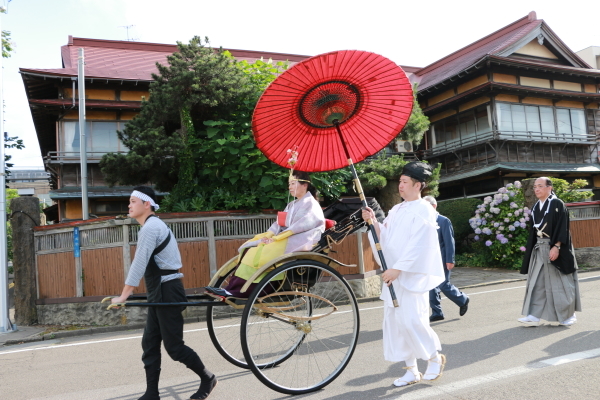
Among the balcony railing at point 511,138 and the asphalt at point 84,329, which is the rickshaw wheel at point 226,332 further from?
the balcony railing at point 511,138

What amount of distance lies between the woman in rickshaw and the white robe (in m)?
0.74

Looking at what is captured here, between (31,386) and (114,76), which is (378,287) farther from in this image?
(114,76)

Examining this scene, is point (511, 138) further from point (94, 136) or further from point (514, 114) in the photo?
point (94, 136)

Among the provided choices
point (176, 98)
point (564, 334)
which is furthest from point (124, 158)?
point (564, 334)

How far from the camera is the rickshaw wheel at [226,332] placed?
14.4ft

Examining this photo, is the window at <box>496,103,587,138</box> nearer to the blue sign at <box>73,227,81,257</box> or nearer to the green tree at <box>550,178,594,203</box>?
the green tree at <box>550,178,594,203</box>

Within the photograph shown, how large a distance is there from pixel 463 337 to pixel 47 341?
21.2 feet

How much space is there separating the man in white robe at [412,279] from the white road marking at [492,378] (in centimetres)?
17

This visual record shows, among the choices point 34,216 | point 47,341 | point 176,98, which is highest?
point 176,98

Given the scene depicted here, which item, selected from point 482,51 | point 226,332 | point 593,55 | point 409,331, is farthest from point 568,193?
point 593,55

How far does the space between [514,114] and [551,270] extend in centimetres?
1458

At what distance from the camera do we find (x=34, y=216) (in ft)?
30.8

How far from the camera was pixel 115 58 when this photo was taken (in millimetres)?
19156

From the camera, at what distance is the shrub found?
55.5ft
